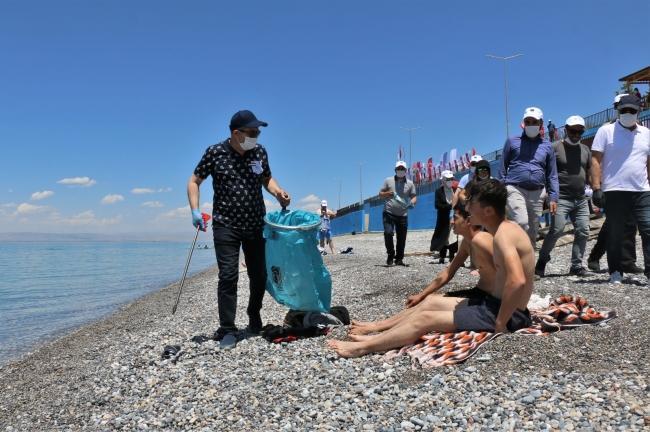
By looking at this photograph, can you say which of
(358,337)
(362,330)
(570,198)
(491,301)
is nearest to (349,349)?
(358,337)

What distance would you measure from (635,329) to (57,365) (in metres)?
5.12

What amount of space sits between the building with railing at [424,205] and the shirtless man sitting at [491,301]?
959 centimetres

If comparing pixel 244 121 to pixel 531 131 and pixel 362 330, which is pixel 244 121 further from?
pixel 531 131

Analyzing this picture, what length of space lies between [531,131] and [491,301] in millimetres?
3336

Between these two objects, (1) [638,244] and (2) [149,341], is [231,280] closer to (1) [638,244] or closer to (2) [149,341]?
(2) [149,341]

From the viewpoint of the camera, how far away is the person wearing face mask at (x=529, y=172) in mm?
6477

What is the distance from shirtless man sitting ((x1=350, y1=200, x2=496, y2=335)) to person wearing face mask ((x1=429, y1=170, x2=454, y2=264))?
607cm

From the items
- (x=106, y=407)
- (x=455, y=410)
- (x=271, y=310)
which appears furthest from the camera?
(x=271, y=310)

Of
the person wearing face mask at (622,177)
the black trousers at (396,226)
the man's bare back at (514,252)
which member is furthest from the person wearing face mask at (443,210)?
the man's bare back at (514,252)

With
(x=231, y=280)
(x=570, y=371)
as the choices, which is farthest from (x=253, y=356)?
(x=570, y=371)

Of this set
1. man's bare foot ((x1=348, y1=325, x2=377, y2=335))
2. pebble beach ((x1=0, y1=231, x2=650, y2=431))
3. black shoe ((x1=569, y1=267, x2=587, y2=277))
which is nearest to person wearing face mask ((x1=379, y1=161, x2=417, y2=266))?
black shoe ((x1=569, y1=267, x2=587, y2=277))

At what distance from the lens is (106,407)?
369 cm

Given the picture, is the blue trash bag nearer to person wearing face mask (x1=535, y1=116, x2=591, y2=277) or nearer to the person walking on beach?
the person walking on beach

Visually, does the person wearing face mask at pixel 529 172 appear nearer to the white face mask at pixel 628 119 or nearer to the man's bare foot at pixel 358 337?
the white face mask at pixel 628 119
